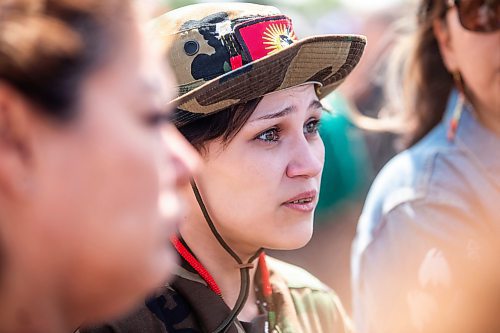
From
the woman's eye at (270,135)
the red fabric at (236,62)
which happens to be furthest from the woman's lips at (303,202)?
the red fabric at (236,62)

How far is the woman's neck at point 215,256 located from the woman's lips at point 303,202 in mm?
197

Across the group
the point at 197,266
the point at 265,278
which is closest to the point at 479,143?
the point at 265,278

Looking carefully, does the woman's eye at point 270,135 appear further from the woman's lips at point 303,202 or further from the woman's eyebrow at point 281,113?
the woman's lips at point 303,202

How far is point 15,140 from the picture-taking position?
3.44ft

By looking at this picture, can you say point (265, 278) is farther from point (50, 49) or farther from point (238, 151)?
point (50, 49)

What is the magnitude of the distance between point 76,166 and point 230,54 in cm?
109

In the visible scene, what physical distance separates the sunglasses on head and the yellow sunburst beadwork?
107 cm

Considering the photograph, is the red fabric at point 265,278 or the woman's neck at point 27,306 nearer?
the woman's neck at point 27,306

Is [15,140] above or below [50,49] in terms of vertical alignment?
below

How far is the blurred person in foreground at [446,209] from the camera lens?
2879 mm

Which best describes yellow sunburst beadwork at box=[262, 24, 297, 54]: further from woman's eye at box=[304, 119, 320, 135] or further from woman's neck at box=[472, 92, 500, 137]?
woman's neck at box=[472, 92, 500, 137]

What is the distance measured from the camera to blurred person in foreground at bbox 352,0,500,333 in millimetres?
2879

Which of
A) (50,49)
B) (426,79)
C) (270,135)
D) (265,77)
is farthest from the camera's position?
(426,79)

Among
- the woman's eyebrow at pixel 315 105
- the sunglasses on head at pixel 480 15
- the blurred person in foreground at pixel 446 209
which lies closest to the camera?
the woman's eyebrow at pixel 315 105
